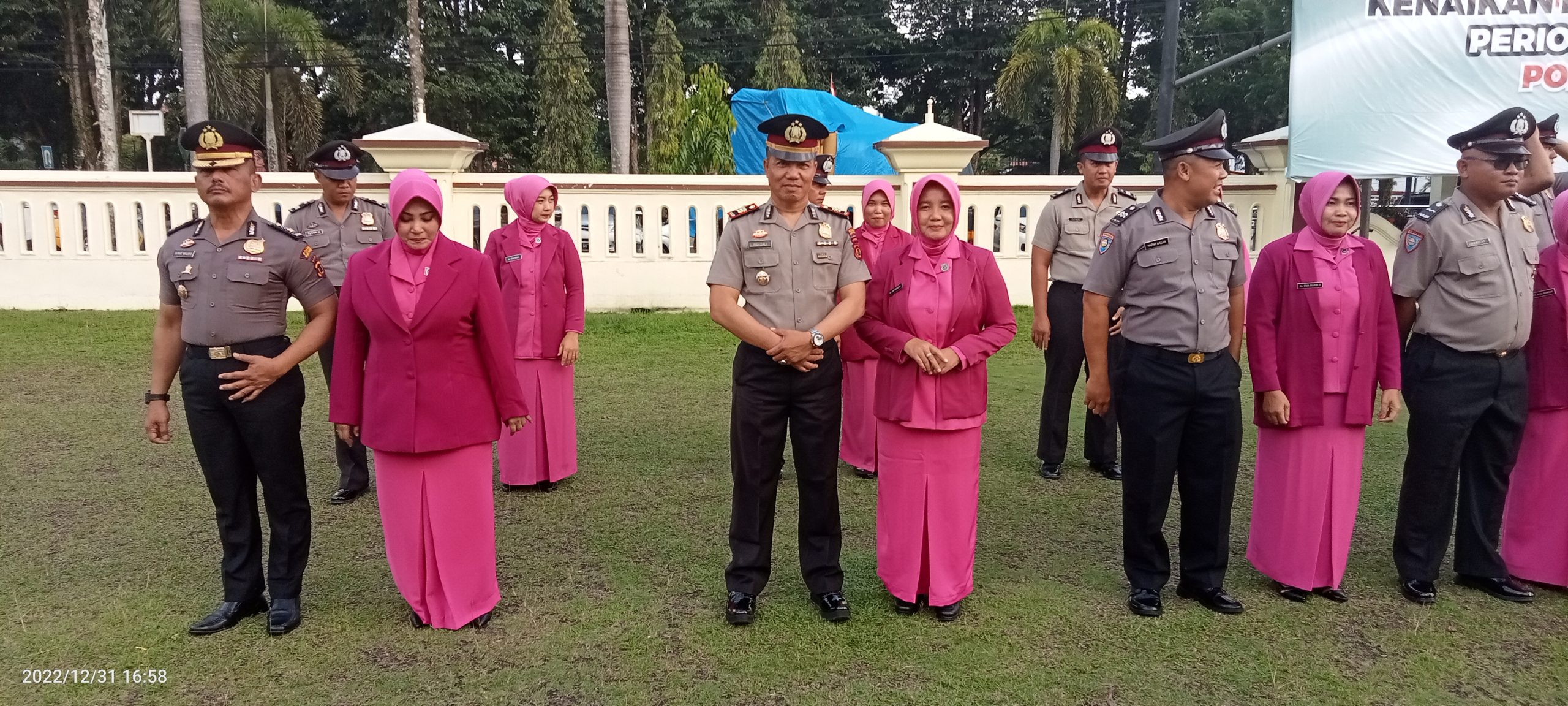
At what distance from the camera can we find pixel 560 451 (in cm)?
536

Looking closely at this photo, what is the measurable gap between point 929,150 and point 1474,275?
6.42m

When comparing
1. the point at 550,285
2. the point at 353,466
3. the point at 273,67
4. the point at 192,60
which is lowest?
the point at 353,466

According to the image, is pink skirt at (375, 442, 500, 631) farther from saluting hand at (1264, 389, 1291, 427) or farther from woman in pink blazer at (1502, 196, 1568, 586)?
woman in pink blazer at (1502, 196, 1568, 586)

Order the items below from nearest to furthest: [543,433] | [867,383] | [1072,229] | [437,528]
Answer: [437,528] < [543,433] < [1072,229] < [867,383]

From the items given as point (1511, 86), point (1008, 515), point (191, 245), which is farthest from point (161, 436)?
point (1511, 86)

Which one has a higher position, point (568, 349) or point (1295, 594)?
point (568, 349)

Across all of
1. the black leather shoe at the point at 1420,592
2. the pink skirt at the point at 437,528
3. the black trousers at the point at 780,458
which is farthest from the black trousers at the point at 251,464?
the black leather shoe at the point at 1420,592

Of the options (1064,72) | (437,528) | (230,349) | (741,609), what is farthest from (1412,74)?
(1064,72)

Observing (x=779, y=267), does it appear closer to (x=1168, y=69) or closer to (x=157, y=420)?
(x=157, y=420)

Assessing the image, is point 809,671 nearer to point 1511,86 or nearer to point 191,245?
point 191,245

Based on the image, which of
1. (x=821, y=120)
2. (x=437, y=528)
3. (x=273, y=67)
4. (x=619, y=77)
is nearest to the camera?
(x=437, y=528)

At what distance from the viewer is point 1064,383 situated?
5.62 meters

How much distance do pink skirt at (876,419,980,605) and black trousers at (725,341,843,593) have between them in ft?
0.70

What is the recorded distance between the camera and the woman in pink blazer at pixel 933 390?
136 inches
